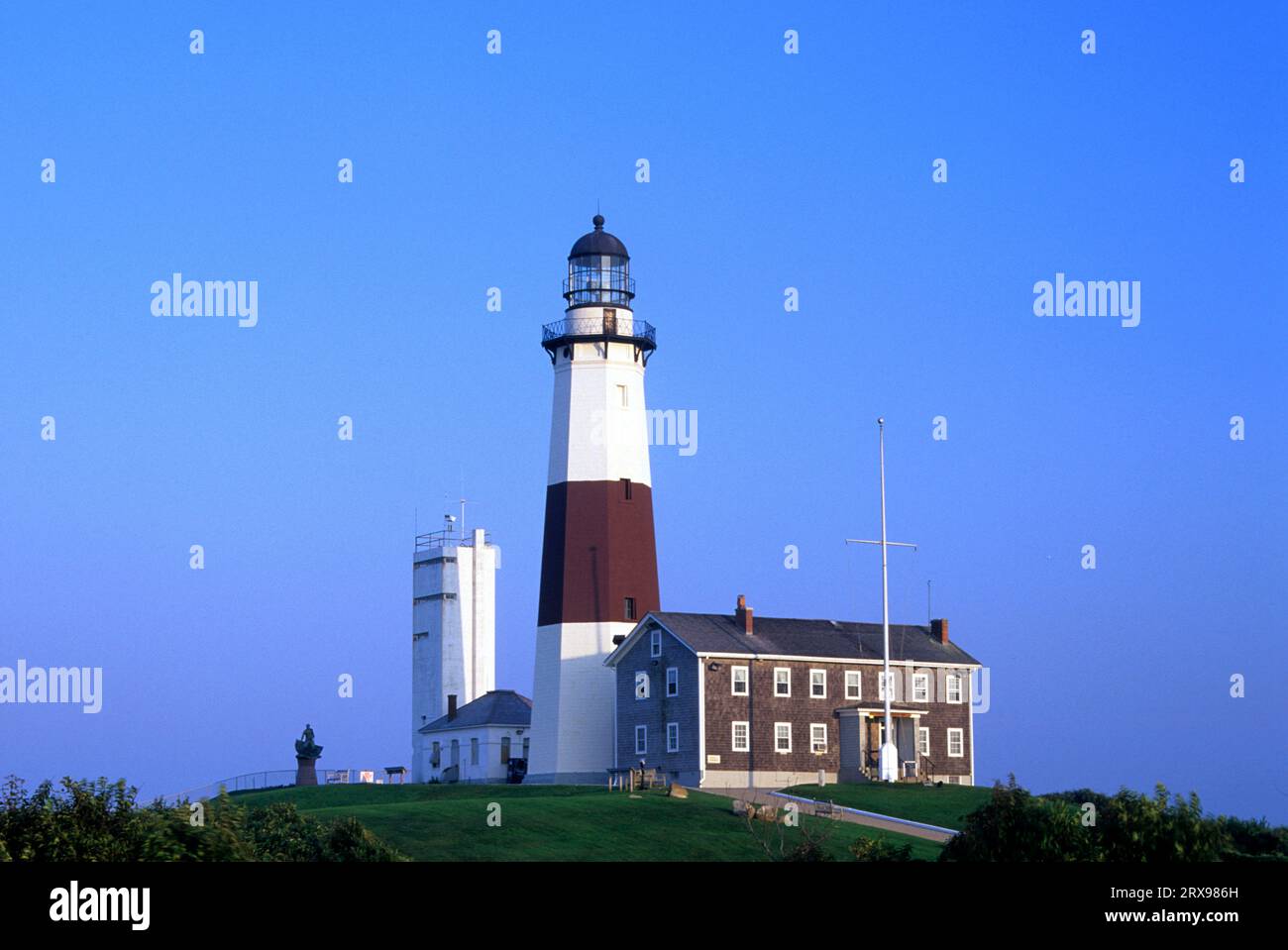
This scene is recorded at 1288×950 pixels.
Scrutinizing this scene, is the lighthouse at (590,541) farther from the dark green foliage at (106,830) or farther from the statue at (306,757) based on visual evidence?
the dark green foliage at (106,830)

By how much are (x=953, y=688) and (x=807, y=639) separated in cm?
748

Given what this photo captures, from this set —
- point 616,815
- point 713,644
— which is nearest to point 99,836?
point 616,815

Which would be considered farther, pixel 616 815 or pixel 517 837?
pixel 616 815

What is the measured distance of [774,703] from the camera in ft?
229

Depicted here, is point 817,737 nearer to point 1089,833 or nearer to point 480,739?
point 480,739

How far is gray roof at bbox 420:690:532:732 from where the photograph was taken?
80062mm

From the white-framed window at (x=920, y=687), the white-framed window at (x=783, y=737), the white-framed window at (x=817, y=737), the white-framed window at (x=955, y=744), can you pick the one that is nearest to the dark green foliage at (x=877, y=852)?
the white-framed window at (x=783, y=737)

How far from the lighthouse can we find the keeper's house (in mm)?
1239

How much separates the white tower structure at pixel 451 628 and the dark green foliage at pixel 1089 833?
5739 centimetres
